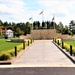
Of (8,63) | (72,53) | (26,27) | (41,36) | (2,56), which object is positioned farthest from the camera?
(26,27)

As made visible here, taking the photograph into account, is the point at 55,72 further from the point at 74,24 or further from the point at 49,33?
the point at 74,24

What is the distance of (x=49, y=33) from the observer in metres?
69.1

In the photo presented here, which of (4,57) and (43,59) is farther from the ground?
(4,57)

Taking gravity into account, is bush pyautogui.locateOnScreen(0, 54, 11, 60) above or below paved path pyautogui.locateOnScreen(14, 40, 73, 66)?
above

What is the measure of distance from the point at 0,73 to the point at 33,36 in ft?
193

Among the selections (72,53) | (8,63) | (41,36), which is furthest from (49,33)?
(8,63)

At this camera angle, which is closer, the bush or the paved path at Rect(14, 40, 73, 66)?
the paved path at Rect(14, 40, 73, 66)

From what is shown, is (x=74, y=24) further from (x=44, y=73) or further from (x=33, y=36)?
(x=44, y=73)

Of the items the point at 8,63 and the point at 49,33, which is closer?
the point at 8,63

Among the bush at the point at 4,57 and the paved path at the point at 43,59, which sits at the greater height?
the bush at the point at 4,57

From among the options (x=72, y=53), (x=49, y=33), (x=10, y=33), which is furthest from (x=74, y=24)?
(x=72, y=53)

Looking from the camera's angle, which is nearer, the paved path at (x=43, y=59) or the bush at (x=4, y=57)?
the paved path at (x=43, y=59)

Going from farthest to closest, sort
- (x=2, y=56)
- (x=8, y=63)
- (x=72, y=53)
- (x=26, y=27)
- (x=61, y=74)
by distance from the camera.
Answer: (x=26, y=27) → (x=72, y=53) → (x=2, y=56) → (x=8, y=63) → (x=61, y=74)

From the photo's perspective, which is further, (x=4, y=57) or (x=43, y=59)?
(x=43, y=59)
